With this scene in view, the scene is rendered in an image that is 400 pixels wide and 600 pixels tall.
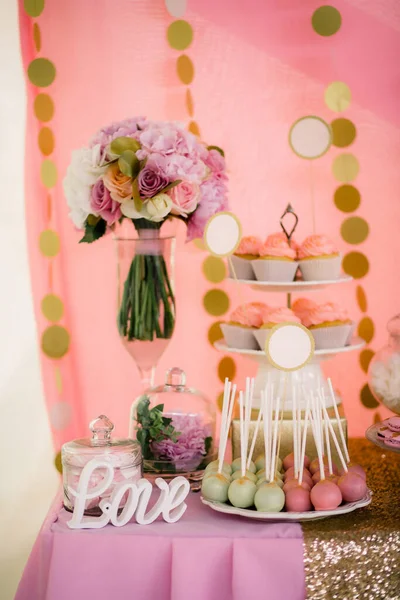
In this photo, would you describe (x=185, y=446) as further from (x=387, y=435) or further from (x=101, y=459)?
(x=387, y=435)

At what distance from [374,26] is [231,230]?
35.1 inches

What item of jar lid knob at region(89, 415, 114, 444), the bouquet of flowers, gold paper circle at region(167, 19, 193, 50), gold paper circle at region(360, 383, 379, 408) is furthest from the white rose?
gold paper circle at region(360, 383, 379, 408)

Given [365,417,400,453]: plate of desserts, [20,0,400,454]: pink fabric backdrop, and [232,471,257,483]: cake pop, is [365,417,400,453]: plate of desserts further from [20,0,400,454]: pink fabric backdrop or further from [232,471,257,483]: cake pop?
[20,0,400,454]: pink fabric backdrop

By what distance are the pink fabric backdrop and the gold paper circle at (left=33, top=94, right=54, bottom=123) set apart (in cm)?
1

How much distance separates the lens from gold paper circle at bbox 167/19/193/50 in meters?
1.93

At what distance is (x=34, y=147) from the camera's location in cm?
198

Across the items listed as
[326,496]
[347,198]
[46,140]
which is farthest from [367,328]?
[46,140]

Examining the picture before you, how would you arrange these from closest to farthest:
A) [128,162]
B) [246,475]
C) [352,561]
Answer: [352,561]
[246,475]
[128,162]

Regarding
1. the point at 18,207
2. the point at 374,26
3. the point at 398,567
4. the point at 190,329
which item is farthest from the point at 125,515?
the point at 374,26

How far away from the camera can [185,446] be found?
4.51 ft

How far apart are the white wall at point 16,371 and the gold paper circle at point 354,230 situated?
85 cm

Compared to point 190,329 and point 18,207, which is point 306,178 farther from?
point 18,207

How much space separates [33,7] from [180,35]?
39 cm

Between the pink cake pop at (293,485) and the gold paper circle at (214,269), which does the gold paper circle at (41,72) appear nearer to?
the gold paper circle at (214,269)
